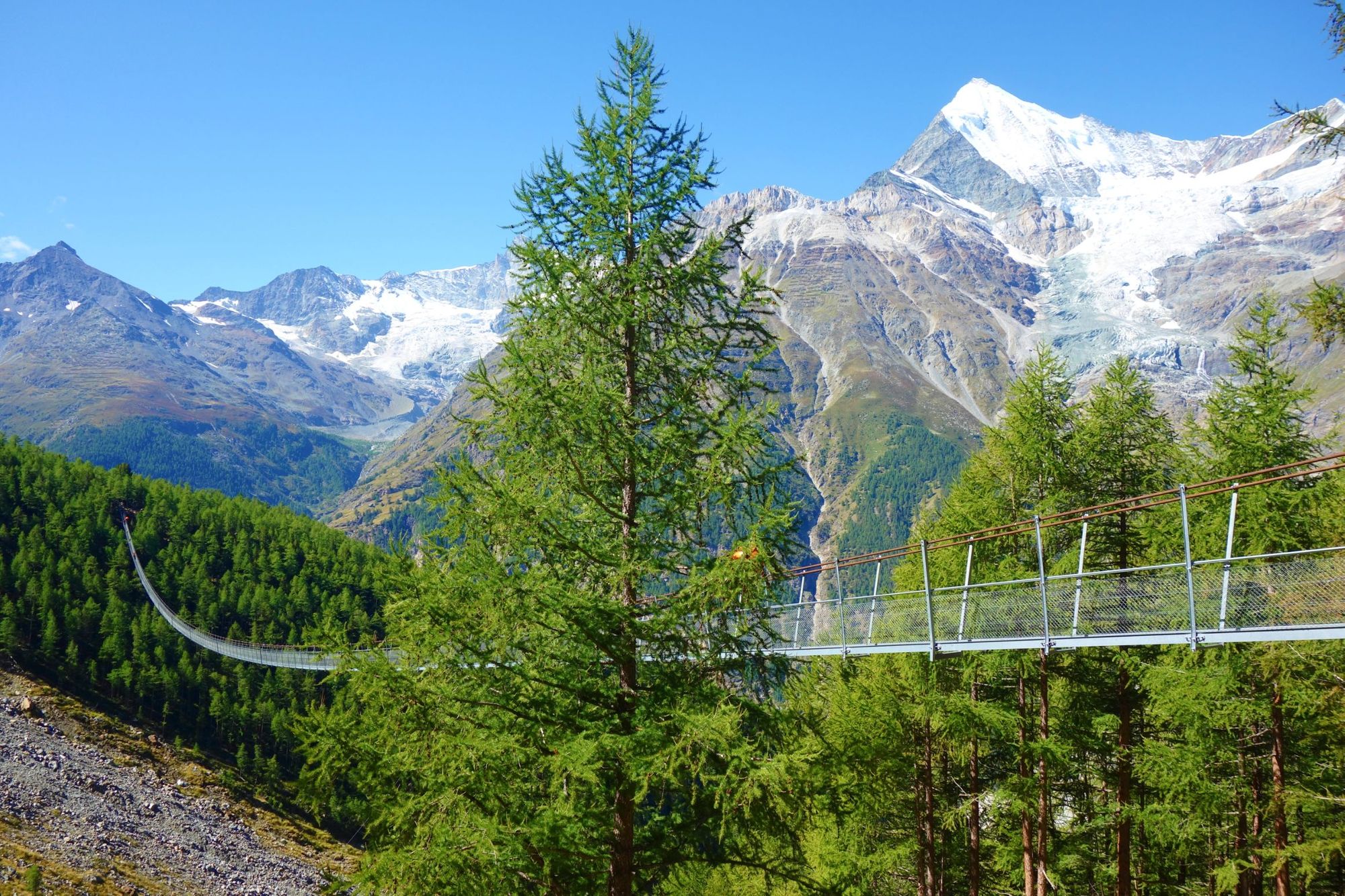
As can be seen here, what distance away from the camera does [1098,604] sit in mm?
10625

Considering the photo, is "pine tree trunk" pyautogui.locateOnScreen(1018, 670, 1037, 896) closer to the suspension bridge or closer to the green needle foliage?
the suspension bridge

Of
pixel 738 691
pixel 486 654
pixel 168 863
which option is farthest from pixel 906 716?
pixel 168 863

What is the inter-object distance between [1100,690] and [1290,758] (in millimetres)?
3251

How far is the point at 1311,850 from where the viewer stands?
12.3m

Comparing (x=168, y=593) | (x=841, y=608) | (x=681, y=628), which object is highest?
(x=681, y=628)

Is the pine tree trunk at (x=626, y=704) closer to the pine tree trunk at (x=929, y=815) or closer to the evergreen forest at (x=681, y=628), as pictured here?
the evergreen forest at (x=681, y=628)

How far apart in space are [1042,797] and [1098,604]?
5327mm

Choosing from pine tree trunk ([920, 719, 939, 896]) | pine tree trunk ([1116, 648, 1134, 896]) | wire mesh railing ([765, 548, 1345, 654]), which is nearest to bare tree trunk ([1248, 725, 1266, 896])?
pine tree trunk ([1116, 648, 1134, 896])

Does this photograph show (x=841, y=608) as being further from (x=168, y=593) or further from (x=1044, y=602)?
(x=168, y=593)

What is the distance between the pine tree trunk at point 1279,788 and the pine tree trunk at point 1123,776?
6.44ft

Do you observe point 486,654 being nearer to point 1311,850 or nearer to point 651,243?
point 651,243

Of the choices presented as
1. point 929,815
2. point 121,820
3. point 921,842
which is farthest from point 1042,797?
point 121,820

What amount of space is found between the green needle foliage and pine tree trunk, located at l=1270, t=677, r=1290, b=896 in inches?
371

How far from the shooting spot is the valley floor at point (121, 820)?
154 ft
